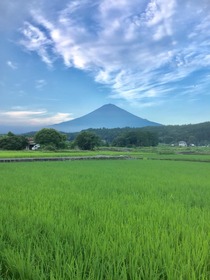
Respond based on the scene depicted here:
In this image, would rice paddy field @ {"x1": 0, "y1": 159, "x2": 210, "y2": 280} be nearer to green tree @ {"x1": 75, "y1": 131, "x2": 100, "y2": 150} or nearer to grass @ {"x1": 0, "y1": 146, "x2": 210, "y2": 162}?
grass @ {"x1": 0, "y1": 146, "x2": 210, "y2": 162}

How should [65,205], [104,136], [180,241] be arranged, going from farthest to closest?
[104,136], [65,205], [180,241]

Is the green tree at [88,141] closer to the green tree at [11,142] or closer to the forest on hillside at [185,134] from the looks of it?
the green tree at [11,142]

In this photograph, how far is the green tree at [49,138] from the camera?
44312 millimetres

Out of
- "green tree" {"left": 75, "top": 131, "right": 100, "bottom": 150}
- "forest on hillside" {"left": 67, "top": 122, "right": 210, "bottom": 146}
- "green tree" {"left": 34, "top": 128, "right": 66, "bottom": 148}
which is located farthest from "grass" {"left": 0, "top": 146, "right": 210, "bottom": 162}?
"forest on hillside" {"left": 67, "top": 122, "right": 210, "bottom": 146}

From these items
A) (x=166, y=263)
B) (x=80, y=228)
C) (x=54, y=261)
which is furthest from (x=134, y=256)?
(x=80, y=228)

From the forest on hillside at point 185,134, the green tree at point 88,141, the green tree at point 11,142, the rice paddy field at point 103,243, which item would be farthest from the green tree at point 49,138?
the rice paddy field at point 103,243

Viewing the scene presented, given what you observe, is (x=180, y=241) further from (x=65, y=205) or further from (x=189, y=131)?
(x=189, y=131)

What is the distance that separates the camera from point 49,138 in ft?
146

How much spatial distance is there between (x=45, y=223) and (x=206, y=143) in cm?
6783

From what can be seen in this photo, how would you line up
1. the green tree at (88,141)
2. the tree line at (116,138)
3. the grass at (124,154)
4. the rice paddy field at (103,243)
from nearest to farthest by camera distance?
the rice paddy field at (103,243)
the grass at (124,154)
the tree line at (116,138)
the green tree at (88,141)

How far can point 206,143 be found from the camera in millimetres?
66188

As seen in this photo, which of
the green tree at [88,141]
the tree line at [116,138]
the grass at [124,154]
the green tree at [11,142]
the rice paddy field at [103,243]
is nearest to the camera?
the rice paddy field at [103,243]

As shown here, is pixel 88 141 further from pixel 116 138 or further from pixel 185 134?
pixel 185 134

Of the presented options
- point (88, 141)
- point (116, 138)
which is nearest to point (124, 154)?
point (88, 141)
